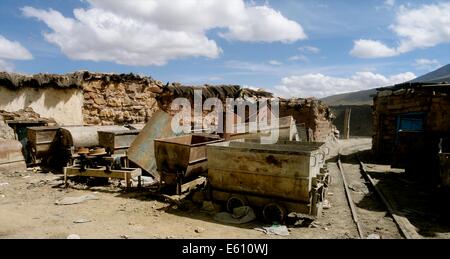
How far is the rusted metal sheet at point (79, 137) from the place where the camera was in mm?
10609

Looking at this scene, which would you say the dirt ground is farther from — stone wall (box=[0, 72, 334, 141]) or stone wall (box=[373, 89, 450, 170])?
stone wall (box=[0, 72, 334, 141])

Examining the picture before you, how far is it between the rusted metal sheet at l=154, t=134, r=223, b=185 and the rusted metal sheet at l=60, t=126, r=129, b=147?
A: 153 inches

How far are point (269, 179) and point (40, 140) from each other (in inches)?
329

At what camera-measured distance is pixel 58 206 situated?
7238 mm

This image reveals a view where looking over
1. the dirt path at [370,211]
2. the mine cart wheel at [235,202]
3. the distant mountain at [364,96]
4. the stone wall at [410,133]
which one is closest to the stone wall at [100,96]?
the stone wall at [410,133]

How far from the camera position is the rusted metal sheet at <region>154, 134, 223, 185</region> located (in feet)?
25.3

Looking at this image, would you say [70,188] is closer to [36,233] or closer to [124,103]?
[36,233]

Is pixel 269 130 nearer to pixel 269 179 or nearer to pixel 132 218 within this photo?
pixel 269 179

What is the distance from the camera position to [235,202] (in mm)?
6691

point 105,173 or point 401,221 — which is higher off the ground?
point 105,173

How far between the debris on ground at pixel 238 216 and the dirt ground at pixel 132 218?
13 centimetres

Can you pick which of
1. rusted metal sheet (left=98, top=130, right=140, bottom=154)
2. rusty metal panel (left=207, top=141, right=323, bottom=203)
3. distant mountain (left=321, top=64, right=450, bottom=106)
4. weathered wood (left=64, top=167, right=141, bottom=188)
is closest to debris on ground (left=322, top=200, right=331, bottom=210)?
rusty metal panel (left=207, top=141, right=323, bottom=203)

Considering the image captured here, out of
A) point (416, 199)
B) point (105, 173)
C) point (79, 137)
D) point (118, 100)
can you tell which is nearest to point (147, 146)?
point (105, 173)
